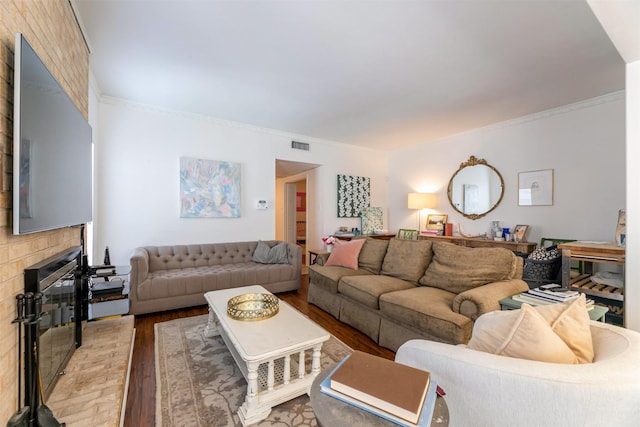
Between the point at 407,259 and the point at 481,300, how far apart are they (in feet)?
3.59

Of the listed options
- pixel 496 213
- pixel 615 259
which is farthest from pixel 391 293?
pixel 496 213

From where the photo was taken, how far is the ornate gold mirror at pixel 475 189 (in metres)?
→ 4.29

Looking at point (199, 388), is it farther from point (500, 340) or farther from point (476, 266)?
point (476, 266)

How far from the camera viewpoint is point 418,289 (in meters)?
2.61

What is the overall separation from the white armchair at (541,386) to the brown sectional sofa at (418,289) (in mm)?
996

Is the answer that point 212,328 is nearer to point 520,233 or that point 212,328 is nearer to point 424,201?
point 424,201

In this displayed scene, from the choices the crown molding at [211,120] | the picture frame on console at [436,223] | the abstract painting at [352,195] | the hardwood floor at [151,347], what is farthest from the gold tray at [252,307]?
the picture frame on console at [436,223]

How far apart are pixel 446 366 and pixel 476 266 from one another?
70.0 inches

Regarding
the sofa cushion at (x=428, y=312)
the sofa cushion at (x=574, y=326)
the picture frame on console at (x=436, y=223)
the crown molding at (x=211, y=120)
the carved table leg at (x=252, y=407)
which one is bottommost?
the carved table leg at (x=252, y=407)

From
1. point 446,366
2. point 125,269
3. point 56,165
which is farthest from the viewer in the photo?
point 125,269

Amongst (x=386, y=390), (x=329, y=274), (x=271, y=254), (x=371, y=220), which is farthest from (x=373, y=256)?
(x=386, y=390)

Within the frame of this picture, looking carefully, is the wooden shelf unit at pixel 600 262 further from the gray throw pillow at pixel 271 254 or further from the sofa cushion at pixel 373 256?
the gray throw pillow at pixel 271 254

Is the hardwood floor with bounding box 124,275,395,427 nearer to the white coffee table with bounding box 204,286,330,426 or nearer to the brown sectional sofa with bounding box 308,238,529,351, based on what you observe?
the brown sectional sofa with bounding box 308,238,529,351

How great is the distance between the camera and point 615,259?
2441mm
